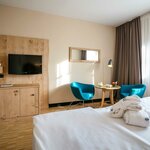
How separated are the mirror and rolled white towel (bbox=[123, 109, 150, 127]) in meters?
2.83

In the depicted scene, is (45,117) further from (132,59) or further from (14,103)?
(132,59)

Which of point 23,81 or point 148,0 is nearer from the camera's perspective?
point 148,0

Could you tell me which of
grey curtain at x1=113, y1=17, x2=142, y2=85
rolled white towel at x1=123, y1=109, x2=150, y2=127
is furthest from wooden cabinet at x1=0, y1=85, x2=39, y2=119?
grey curtain at x1=113, y1=17, x2=142, y2=85

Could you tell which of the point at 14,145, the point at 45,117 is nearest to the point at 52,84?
the point at 14,145

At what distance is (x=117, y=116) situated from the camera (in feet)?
4.95

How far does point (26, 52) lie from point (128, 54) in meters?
3.00

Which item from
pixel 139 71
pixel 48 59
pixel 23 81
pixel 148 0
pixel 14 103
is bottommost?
pixel 14 103

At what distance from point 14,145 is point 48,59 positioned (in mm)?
2273

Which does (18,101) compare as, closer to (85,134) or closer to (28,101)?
(28,101)

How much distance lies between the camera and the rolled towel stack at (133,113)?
1.29 m

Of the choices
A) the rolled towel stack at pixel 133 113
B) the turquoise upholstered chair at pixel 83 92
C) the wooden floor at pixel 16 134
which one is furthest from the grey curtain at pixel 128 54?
the wooden floor at pixel 16 134

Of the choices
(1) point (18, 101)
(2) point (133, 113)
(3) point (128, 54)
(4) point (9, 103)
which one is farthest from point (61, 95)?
(2) point (133, 113)

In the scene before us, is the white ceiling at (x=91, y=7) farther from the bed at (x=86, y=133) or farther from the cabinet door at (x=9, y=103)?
the bed at (x=86, y=133)

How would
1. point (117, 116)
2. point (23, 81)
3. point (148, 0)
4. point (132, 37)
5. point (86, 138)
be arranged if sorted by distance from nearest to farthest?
1. point (86, 138)
2. point (117, 116)
3. point (148, 0)
4. point (23, 81)
5. point (132, 37)
